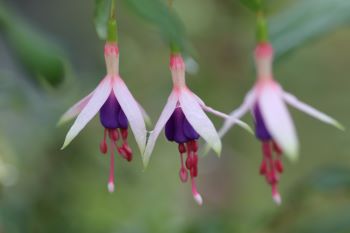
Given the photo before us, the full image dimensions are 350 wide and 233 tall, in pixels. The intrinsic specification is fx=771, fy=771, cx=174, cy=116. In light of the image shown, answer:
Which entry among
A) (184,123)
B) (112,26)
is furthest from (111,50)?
(184,123)

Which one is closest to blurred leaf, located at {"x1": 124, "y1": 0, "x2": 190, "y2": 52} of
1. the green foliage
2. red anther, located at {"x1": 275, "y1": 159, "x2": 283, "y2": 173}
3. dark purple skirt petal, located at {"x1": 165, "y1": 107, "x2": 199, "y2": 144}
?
the green foliage

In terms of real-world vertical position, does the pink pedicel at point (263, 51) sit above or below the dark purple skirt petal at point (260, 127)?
above

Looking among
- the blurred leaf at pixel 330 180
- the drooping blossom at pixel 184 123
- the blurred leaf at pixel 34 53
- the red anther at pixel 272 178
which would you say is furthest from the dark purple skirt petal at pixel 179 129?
the blurred leaf at pixel 330 180

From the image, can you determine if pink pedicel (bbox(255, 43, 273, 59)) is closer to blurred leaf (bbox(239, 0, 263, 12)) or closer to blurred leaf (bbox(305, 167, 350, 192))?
blurred leaf (bbox(239, 0, 263, 12))

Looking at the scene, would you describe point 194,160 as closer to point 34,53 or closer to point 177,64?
point 177,64

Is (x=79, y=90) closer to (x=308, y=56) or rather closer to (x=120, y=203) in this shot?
(x=120, y=203)

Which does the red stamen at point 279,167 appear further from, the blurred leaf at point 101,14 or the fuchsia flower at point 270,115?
the blurred leaf at point 101,14

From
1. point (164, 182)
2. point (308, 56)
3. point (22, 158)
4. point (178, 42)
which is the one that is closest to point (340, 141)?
point (308, 56)
